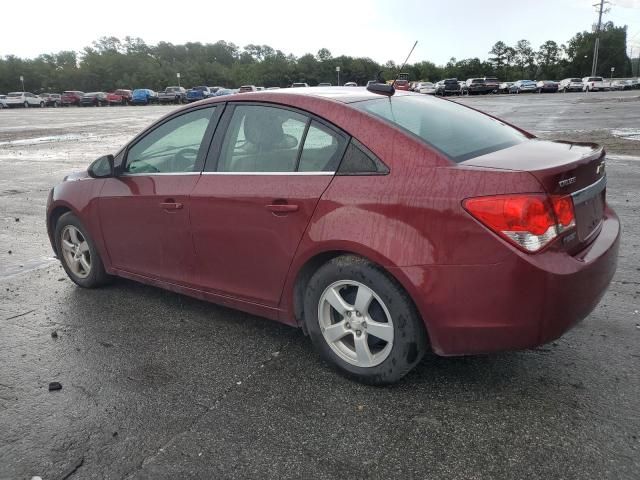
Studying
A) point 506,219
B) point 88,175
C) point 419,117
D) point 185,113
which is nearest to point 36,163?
point 88,175

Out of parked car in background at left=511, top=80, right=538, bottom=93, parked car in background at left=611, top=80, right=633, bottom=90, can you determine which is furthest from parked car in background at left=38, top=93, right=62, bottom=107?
parked car in background at left=611, top=80, right=633, bottom=90

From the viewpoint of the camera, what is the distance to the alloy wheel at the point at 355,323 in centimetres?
297

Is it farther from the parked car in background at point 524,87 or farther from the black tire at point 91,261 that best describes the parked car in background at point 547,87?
the black tire at point 91,261

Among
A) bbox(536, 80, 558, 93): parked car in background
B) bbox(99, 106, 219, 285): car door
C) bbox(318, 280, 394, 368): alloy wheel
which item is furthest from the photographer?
bbox(536, 80, 558, 93): parked car in background

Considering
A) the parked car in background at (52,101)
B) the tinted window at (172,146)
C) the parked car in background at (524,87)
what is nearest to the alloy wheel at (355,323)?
the tinted window at (172,146)

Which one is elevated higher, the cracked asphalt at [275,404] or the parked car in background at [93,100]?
the parked car in background at [93,100]

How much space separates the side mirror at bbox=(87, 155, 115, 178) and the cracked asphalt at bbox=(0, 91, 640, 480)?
105 cm

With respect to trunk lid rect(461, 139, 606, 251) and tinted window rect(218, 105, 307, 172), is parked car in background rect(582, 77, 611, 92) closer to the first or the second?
trunk lid rect(461, 139, 606, 251)

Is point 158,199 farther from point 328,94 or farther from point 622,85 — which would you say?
point 622,85

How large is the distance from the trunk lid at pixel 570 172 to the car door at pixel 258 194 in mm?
899

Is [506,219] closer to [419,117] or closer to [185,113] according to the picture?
[419,117]

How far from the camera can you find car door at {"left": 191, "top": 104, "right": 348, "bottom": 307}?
10.5 feet

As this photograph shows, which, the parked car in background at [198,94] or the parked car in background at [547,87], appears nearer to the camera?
the parked car in background at [547,87]

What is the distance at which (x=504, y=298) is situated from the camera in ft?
A: 8.49
